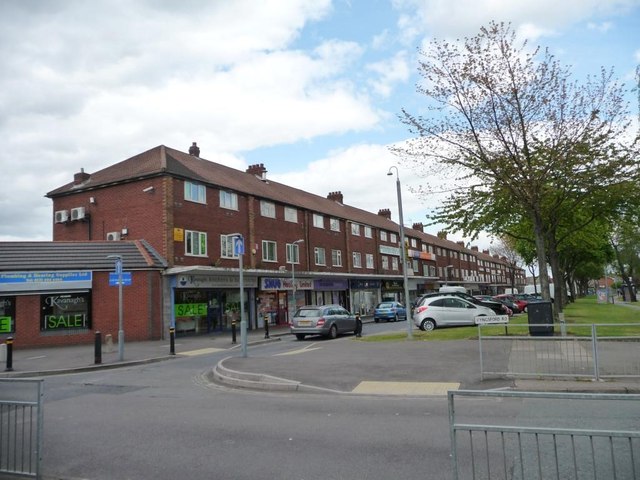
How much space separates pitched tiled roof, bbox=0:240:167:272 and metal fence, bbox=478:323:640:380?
58.2 ft

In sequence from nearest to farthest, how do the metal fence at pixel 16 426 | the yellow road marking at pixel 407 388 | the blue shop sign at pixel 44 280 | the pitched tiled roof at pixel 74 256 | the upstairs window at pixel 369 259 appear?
the metal fence at pixel 16 426
the yellow road marking at pixel 407 388
the blue shop sign at pixel 44 280
the pitched tiled roof at pixel 74 256
the upstairs window at pixel 369 259

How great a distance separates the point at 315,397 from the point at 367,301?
128ft

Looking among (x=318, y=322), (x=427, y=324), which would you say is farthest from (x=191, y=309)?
(x=427, y=324)

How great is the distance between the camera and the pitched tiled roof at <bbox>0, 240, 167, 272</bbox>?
71.8ft

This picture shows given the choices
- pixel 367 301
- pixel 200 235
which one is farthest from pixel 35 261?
pixel 367 301

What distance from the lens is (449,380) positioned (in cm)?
1038

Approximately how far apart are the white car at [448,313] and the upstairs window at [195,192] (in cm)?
1331

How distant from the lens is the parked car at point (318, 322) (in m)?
22.6

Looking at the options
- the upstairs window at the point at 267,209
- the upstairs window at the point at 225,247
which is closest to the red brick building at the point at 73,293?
the upstairs window at the point at 225,247

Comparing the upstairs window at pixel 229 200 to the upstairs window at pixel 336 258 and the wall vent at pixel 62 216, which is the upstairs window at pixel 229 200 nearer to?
the wall vent at pixel 62 216

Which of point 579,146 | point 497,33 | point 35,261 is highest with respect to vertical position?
point 497,33

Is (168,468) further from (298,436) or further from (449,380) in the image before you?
(449,380)

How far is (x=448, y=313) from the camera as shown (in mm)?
22500

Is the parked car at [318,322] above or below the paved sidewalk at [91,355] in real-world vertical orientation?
above
